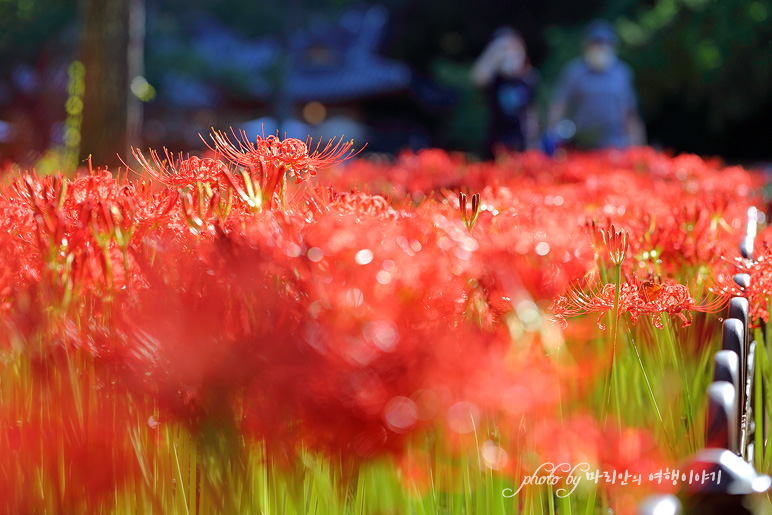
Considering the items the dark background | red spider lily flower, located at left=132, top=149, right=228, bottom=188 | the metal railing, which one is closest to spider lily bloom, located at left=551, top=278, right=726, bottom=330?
the metal railing

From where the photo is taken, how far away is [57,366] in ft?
4.54

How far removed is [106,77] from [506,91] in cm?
394

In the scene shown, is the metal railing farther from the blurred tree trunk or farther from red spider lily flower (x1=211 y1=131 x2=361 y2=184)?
the blurred tree trunk

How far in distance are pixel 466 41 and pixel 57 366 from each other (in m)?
29.1

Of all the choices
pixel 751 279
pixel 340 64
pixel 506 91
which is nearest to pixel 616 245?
pixel 751 279

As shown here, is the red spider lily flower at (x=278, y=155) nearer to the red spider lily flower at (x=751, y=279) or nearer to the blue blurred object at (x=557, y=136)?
the red spider lily flower at (x=751, y=279)

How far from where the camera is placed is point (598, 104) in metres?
7.05

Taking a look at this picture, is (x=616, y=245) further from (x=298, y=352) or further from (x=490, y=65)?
(x=490, y=65)

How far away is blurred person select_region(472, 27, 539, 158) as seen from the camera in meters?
7.66

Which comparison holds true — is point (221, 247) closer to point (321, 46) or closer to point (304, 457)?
point (304, 457)

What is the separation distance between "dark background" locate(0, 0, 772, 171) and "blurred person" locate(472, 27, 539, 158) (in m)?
3.62


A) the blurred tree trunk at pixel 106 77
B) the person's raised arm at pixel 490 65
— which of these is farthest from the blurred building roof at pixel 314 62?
the person's raised arm at pixel 490 65

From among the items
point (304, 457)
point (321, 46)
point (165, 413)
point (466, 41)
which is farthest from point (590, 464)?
point (321, 46)

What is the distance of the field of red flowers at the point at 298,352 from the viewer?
968 millimetres
